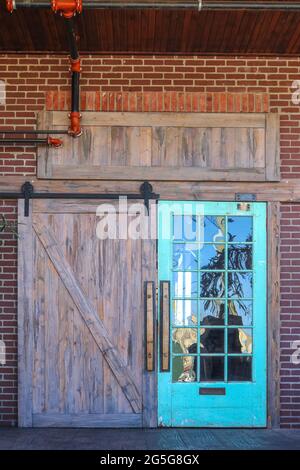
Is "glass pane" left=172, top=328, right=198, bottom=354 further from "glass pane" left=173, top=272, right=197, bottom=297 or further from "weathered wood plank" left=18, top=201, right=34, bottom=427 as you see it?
"weathered wood plank" left=18, top=201, right=34, bottom=427

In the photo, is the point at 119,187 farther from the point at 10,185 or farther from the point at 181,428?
the point at 181,428

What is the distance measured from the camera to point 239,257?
282 inches

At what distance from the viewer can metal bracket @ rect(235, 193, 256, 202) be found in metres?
7.12

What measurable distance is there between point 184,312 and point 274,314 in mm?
883

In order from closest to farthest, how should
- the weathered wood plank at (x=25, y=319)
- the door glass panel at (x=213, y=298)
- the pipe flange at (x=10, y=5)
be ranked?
the pipe flange at (x=10, y=5)
the weathered wood plank at (x=25, y=319)
the door glass panel at (x=213, y=298)

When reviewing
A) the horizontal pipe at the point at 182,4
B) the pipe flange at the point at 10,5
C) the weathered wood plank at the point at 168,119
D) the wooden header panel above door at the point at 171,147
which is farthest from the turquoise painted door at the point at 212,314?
the pipe flange at the point at 10,5

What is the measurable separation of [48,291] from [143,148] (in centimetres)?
169

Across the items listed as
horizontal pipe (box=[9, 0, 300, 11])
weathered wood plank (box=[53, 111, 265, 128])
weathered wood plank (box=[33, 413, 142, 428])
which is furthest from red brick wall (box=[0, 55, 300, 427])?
weathered wood plank (box=[33, 413, 142, 428])

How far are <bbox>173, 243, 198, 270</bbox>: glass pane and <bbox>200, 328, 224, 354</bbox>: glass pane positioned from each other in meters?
0.64

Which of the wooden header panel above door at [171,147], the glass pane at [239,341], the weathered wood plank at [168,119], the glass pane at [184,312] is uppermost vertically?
the weathered wood plank at [168,119]

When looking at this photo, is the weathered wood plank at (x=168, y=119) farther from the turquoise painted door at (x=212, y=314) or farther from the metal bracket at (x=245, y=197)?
the turquoise painted door at (x=212, y=314)

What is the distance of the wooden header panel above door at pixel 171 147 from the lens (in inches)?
280

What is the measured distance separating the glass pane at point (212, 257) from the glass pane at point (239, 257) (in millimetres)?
79

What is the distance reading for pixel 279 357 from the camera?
707cm
